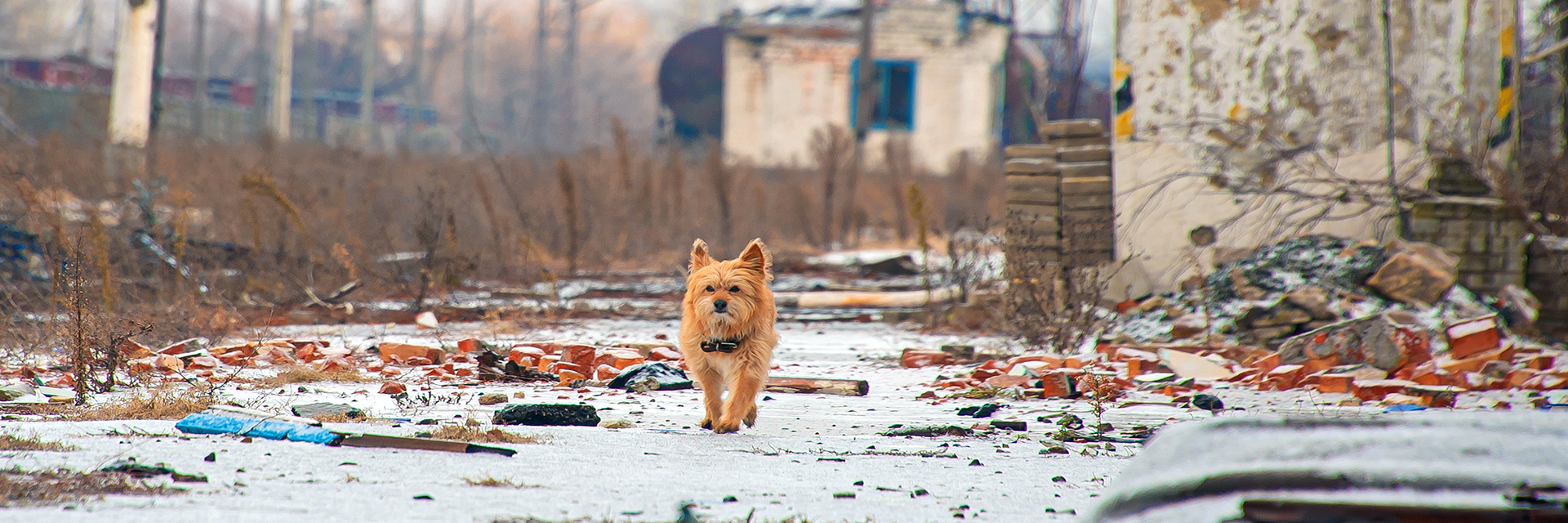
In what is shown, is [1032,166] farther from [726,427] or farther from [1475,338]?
[726,427]

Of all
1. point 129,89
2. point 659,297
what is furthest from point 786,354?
point 129,89

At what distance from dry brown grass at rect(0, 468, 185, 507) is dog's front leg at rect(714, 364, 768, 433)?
2.27 metres

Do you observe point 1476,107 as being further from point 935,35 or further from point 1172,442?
point 935,35

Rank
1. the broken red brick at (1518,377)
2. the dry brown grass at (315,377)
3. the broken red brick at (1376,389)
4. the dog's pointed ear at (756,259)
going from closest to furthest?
1. the dog's pointed ear at (756,259)
2. the broken red brick at (1376,389)
3. the dry brown grass at (315,377)
4. the broken red brick at (1518,377)

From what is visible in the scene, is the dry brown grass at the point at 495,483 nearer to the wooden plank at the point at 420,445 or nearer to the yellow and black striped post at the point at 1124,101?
the wooden plank at the point at 420,445

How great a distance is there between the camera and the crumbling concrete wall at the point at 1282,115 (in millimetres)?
9016

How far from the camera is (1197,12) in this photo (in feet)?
30.8

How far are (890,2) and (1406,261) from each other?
19.4m

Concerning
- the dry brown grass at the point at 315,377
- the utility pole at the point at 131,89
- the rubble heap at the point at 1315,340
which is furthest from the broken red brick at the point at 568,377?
the utility pole at the point at 131,89

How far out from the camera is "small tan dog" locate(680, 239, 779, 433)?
16.9ft

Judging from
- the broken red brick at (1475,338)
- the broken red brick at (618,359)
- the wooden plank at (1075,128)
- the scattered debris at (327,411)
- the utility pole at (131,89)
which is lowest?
the scattered debris at (327,411)

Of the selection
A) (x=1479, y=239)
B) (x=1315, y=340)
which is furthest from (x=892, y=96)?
(x=1315, y=340)

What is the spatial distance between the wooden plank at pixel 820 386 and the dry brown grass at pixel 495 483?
9.64 ft

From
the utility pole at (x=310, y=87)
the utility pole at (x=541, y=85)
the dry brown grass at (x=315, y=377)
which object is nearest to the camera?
the dry brown grass at (x=315, y=377)
